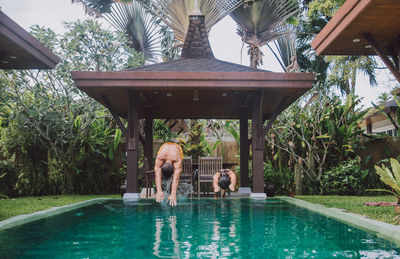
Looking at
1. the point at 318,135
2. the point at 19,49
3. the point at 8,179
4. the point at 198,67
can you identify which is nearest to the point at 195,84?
the point at 198,67

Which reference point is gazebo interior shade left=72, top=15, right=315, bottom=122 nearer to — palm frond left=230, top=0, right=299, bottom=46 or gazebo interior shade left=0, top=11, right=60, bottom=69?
gazebo interior shade left=0, top=11, right=60, bottom=69

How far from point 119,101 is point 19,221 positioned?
5.40m

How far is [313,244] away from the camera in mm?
3793

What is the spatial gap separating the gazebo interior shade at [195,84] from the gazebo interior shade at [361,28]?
136 centimetres

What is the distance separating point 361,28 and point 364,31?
19 cm

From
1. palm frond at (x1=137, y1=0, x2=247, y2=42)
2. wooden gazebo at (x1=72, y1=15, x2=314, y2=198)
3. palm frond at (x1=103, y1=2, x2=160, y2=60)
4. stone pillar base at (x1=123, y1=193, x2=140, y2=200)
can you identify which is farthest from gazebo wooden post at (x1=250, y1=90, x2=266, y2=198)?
palm frond at (x1=103, y1=2, x2=160, y2=60)

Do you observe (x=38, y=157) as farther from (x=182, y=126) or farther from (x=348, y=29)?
(x=348, y=29)

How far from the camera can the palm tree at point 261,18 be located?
17.3 metres

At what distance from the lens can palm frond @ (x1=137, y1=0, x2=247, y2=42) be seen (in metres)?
16.5

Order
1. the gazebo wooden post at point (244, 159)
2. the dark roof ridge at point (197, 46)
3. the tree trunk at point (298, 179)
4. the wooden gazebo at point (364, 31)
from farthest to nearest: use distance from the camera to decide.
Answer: the tree trunk at point (298, 179)
the gazebo wooden post at point (244, 159)
the dark roof ridge at point (197, 46)
the wooden gazebo at point (364, 31)

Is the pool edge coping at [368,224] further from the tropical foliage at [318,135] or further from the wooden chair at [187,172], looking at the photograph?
the tropical foliage at [318,135]

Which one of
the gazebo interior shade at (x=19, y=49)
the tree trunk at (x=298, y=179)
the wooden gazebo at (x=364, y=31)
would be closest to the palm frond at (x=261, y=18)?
the tree trunk at (x=298, y=179)

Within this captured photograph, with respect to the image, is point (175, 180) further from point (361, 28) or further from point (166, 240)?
point (361, 28)

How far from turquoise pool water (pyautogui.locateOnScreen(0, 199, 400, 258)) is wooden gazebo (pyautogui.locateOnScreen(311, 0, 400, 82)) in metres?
2.89
